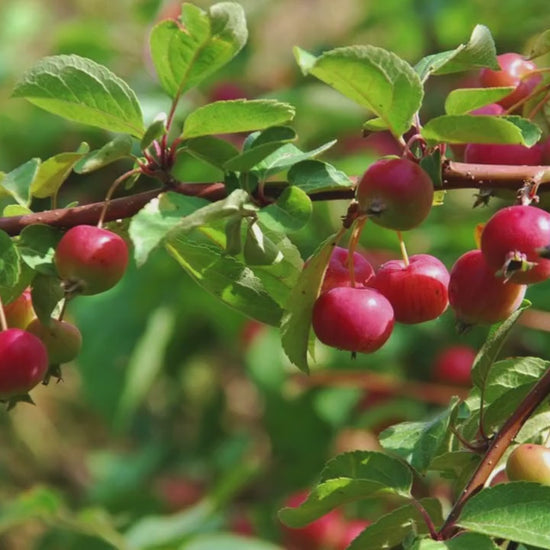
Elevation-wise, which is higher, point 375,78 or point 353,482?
point 375,78

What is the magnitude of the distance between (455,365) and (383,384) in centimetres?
13

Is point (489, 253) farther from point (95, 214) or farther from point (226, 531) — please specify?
point (226, 531)

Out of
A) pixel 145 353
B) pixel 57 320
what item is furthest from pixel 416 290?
pixel 145 353

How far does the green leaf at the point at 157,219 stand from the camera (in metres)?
0.69

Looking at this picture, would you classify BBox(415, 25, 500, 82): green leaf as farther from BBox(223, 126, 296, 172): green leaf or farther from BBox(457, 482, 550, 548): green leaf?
BBox(457, 482, 550, 548): green leaf

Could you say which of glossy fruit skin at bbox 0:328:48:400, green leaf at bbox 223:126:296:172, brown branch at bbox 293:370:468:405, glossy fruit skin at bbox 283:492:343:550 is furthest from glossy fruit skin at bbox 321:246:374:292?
brown branch at bbox 293:370:468:405

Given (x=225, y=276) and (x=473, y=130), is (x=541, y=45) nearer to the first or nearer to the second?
(x=473, y=130)

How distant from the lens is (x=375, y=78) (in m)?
0.76

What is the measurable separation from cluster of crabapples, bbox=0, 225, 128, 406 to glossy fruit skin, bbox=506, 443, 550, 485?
0.30 metres

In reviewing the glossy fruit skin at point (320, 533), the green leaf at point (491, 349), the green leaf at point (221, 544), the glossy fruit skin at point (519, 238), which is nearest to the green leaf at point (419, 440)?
the green leaf at point (491, 349)

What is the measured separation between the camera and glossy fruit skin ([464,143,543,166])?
2.88 ft

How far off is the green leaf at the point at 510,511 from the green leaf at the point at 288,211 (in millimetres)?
209

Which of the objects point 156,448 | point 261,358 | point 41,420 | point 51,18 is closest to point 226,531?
point 261,358

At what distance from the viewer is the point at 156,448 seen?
2.60m
